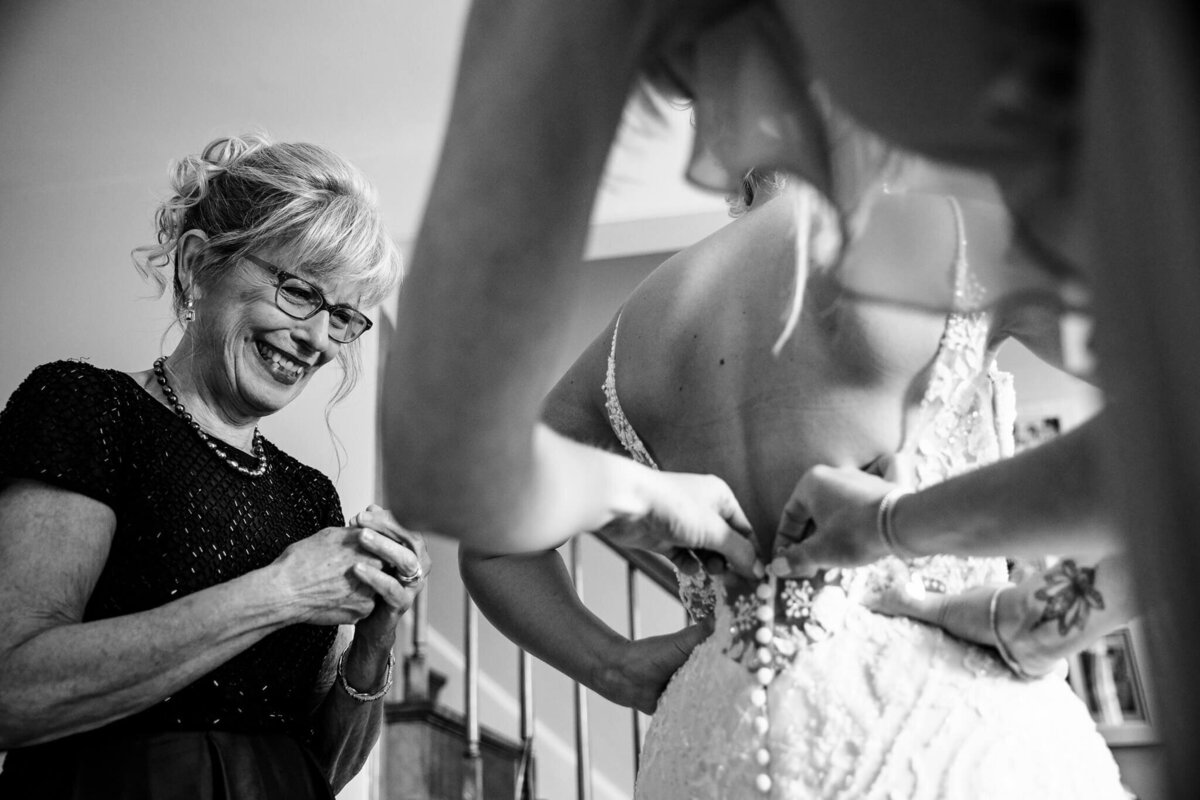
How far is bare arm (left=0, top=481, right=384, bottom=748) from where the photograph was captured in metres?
1.35

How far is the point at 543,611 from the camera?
139cm

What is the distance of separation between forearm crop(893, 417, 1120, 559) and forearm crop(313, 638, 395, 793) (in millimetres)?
1086

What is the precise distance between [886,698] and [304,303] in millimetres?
1237

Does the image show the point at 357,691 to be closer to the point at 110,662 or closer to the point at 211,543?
the point at 211,543

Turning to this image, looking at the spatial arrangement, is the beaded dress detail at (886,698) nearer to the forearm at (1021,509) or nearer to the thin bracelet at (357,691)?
the forearm at (1021,509)

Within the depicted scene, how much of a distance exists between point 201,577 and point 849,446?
3.37ft

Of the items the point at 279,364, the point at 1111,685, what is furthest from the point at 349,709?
the point at 1111,685

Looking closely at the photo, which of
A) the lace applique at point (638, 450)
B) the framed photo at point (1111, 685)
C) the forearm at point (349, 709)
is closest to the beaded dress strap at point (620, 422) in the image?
the lace applique at point (638, 450)

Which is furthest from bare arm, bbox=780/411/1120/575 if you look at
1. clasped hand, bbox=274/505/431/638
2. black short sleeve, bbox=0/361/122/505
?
black short sleeve, bbox=0/361/122/505

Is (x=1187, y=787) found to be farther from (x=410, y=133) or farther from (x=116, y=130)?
(x=116, y=130)

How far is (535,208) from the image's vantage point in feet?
1.60

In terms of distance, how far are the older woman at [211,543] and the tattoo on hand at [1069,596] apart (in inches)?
42.0

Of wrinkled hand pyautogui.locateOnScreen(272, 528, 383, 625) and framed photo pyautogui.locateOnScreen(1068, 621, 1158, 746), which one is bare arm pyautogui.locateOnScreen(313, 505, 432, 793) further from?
framed photo pyautogui.locateOnScreen(1068, 621, 1158, 746)

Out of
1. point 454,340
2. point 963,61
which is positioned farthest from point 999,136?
point 454,340
